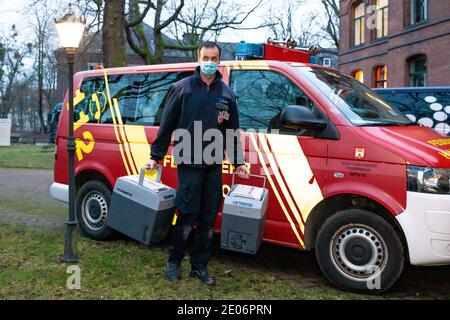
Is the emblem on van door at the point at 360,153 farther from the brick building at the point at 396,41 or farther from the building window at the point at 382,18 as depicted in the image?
the building window at the point at 382,18

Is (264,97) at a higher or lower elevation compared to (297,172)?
higher

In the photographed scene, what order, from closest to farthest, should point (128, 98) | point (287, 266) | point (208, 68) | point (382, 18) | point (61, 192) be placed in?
point (208, 68)
point (287, 266)
point (128, 98)
point (61, 192)
point (382, 18)

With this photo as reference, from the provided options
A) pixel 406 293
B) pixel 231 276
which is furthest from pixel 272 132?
pixel 406 293

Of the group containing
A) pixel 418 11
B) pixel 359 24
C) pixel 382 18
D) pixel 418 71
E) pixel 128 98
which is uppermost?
pixel 359 24

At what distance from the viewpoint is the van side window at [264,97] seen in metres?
4.87

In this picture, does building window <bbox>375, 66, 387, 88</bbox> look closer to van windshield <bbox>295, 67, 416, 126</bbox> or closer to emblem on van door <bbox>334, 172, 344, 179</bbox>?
van windshield <bbox>295, 67, 416, 126</bbox>

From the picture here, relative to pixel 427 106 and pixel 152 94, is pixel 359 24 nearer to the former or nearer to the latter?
pixel 427 106

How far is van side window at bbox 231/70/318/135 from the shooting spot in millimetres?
4871

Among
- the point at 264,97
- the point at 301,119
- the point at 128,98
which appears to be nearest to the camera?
the point at 301,119

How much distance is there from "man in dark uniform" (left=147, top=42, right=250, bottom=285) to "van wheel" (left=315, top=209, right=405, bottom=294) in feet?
3.08

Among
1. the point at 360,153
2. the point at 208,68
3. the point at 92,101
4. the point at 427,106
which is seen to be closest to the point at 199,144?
the point at 208,68

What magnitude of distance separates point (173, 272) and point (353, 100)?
2.31m

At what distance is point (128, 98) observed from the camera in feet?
Result: 19.7
